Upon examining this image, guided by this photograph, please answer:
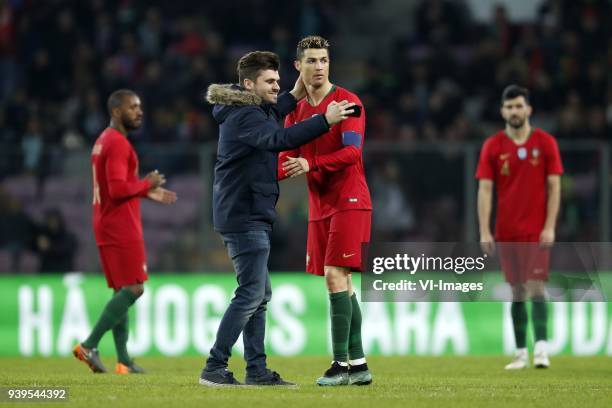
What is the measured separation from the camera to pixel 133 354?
13398 mm

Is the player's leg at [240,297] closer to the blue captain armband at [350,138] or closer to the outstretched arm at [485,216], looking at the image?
the blue captain armband at [350,138]


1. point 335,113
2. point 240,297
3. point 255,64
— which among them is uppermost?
point 255,64

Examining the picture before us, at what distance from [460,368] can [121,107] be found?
11.9ft

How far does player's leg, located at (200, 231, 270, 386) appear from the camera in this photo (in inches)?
324

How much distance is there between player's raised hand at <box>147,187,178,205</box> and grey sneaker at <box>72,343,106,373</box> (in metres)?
1.40

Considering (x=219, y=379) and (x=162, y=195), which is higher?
(x=162, y=195)

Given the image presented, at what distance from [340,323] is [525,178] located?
3.32 metres

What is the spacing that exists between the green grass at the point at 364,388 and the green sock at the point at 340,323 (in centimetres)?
26

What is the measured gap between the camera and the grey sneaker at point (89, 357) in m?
10.4

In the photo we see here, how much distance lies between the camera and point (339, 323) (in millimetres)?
8609

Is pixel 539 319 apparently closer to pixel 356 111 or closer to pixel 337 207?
pixel 337 207

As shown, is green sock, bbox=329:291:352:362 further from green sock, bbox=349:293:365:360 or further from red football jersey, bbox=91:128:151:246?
red football jersey, bbox=91:128:151:246

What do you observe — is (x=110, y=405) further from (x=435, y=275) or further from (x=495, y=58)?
(x=495, y=58)

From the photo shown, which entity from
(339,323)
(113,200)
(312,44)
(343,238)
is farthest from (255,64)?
(113,200)
